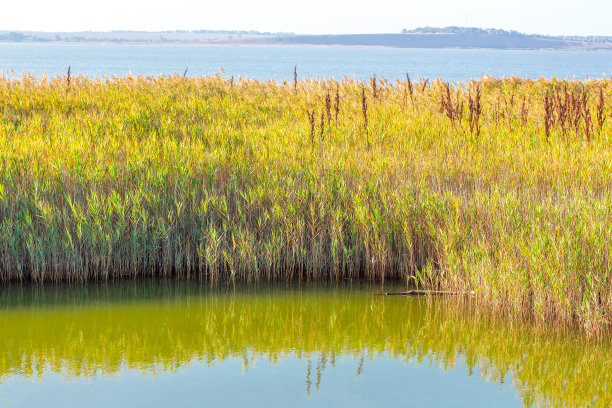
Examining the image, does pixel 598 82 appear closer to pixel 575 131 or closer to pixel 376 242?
pixel 575 131

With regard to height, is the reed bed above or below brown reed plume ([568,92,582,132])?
below

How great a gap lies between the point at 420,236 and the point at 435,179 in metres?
1.00

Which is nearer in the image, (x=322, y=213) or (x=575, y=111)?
(x=322, y=213)

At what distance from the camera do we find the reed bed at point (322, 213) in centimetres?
547

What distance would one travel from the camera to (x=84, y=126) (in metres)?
9.38

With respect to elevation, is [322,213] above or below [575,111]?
below

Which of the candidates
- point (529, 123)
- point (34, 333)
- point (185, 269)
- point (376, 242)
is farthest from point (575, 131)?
point (34, 333)

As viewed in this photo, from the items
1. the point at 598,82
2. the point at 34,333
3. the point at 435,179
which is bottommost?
the point at 34,333

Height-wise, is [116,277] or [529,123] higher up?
[529,123]

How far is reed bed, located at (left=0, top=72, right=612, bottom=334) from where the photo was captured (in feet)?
18.0

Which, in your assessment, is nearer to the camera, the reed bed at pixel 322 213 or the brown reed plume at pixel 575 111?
the reed bed at pixel 322 213

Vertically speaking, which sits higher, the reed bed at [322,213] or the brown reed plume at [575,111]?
the brown reed plume at [575,111]

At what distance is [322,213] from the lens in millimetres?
6566

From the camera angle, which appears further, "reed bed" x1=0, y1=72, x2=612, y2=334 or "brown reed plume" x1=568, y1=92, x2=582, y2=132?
"brown reed plume" x1=568, y1=92, x2=582, y2=132
